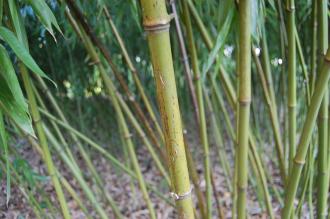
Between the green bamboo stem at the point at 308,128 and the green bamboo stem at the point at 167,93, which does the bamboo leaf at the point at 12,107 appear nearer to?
the green bamboo stem at the point at 167,93

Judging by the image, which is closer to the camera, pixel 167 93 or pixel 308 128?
pixel 167 93

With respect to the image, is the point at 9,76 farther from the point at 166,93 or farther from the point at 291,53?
the point at 291,53

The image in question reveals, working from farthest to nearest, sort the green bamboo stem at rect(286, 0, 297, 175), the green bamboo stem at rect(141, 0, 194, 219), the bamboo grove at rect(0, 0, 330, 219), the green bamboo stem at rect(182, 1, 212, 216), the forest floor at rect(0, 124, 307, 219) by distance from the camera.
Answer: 1. the forest floor at rect(0, 124, 307, 219)
2. the green bamboo stem at rect(182, 1, 212, 216)
3. the green bamboo stem at rect(286, 0, 297, 175)
4. the bamboo grove at rect(0, 0, 330, 219)
5. the green bamboo stem at rect(141, 0, 194, 219)

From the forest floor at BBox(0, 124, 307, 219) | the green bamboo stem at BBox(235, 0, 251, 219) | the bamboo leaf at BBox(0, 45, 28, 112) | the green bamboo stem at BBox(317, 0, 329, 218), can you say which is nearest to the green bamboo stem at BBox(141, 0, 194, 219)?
the green bamboo stem at BBox(235, 0, 251, 219)

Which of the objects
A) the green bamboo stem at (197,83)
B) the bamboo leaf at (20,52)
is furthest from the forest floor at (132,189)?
the bamboo leaf at (20,52)

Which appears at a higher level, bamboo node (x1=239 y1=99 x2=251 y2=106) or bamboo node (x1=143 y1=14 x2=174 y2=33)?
bamboo node (x1=143 y1=14 x2=174 y2=33)

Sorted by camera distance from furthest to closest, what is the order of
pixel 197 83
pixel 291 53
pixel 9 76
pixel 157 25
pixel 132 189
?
pixel 132 189
pixel 197 83
pixel 291 53
pixel 9 76
pixel 157 25

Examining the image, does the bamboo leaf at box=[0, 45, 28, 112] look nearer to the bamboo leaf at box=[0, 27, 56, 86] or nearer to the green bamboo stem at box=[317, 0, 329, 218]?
the bamboo leaf at box=[0, 27, 56, 86]

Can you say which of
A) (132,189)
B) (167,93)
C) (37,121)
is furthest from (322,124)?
(132,189)
